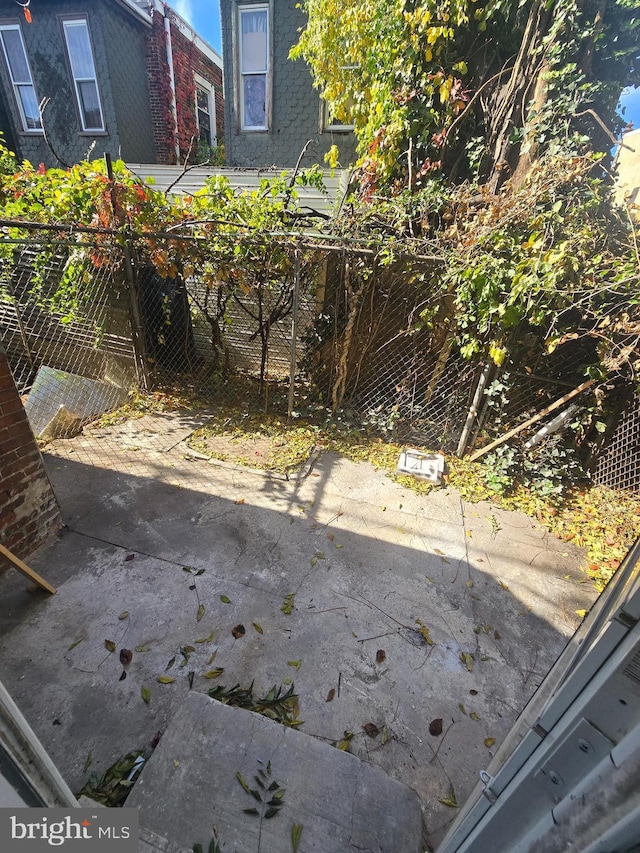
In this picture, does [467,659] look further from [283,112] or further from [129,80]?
[129,80]

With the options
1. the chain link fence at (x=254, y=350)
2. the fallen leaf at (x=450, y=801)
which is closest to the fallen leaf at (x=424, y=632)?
the fallen leaf at (x=450, y=801)

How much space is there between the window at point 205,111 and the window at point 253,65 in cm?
352

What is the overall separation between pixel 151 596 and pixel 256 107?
9718 mm

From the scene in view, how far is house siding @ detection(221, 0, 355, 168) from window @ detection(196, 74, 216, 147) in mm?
3464

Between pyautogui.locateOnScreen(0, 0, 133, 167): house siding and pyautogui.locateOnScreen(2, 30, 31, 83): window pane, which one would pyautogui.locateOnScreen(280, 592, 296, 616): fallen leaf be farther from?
pyautogui.locateOnScreen(2, 30, 31, 83): window pane

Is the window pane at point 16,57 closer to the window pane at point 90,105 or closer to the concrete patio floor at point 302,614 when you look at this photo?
the window pane at point 90,105

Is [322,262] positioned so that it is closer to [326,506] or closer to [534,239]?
[534,239]

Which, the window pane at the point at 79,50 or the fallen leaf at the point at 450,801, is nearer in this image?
the fallen leaf at the point at 450,801

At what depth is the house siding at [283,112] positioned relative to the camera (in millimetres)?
7145

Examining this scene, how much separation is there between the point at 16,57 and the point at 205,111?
462 cm

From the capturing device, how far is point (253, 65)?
758 cm

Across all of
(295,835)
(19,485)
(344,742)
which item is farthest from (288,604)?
(19,485)

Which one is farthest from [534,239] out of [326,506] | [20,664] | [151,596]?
[20,664]

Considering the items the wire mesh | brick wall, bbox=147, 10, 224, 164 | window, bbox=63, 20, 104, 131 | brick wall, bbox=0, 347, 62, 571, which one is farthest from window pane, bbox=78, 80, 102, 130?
the wire mesh
